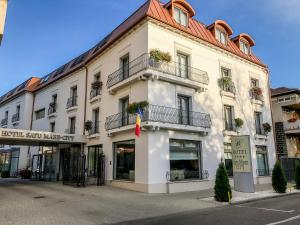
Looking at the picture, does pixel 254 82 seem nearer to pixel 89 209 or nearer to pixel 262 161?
pixel 262 161

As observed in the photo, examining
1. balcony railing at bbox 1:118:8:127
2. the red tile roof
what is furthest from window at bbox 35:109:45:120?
balcony railing at bbox 1:118:8:127

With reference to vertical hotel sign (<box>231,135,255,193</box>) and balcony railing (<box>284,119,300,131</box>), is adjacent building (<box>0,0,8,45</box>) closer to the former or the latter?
vertical hotel sign (<box>231,135,255,193</box>)

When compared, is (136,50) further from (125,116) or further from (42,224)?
(42,224)

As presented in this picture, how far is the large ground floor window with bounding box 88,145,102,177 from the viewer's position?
61.7ft

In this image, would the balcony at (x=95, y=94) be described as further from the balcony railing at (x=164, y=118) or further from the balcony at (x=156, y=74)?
the balcony railing at (x=164, y=118)

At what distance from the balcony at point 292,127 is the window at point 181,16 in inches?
572

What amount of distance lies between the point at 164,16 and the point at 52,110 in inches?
592

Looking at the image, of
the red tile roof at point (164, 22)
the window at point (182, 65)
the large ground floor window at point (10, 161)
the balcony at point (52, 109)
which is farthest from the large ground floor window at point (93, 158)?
the large ground floor window at point (10, 161)

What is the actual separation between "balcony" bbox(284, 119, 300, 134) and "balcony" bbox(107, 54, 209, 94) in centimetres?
1170

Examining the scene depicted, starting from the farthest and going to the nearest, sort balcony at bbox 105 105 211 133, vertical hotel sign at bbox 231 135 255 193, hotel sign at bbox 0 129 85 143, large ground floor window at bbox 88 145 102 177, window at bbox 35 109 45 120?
Answer: 1. window at bbox 35 109 45 120
2. large ground floor window at bbox 88 145 102 177
3. hotel sign at bbox 0 129 85 143
4. balcony at bbox 105 105 211 133
5. vertical hotel sign at bbox 231 135 255 193

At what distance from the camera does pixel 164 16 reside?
17.0 m

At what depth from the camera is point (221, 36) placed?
21.5 meters

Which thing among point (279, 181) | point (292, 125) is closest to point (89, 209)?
point (279, 181)

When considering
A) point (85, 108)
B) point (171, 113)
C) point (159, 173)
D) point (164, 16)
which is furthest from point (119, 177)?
point (164, 16)
